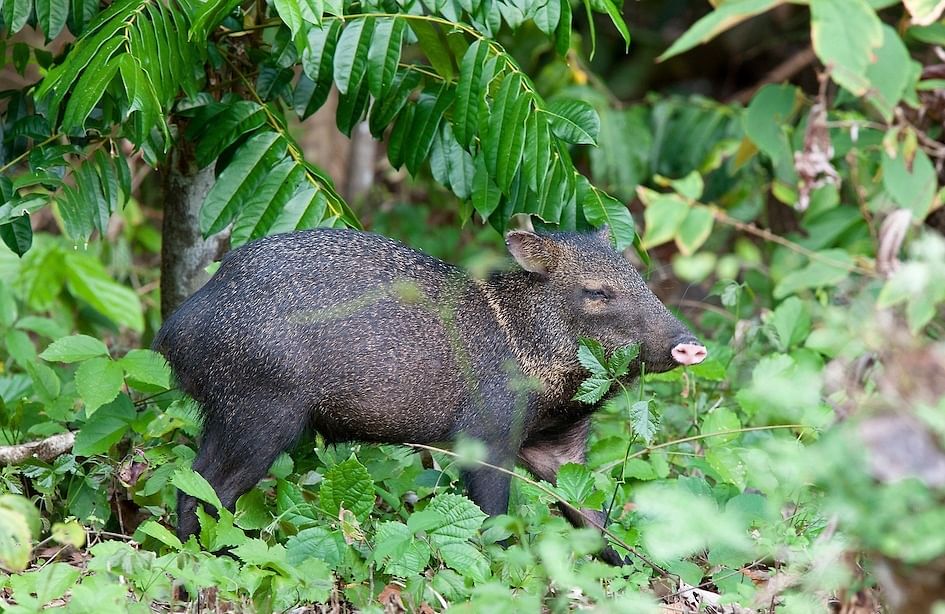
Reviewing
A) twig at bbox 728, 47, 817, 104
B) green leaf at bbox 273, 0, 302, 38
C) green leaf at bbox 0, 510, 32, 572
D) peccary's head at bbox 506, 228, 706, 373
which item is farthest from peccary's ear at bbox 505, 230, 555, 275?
twig at bbox 728, 47, 817, 104

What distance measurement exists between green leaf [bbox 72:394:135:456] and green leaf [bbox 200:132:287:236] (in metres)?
0.64

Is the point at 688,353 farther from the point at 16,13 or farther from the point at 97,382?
the point at 16,13

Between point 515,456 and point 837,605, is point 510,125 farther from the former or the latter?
point 837,605

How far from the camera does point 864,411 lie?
1853mm

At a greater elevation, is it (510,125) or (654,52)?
(510,125)

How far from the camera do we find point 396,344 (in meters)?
3.79

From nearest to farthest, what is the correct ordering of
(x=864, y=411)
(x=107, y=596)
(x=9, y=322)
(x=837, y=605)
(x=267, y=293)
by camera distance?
(x=864, y=411) → (x=837, y=605) → (x=107, y=596) → (x=267, y=293) → (x=9, y=322)

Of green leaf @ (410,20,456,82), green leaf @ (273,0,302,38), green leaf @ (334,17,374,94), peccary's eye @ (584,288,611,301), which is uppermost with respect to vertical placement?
green leaf @ (273,0,302,38)

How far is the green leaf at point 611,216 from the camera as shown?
4.23m

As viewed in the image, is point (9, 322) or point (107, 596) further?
point (9, 322)

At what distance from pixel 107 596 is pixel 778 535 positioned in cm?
166

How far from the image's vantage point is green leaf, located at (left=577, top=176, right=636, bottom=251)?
423cm

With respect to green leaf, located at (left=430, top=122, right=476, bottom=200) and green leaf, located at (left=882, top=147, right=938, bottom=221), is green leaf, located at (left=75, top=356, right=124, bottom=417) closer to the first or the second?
green leaf, located at (left=430, top=122, right=476, bottom=200)

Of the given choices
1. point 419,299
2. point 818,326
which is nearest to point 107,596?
point 419,299
